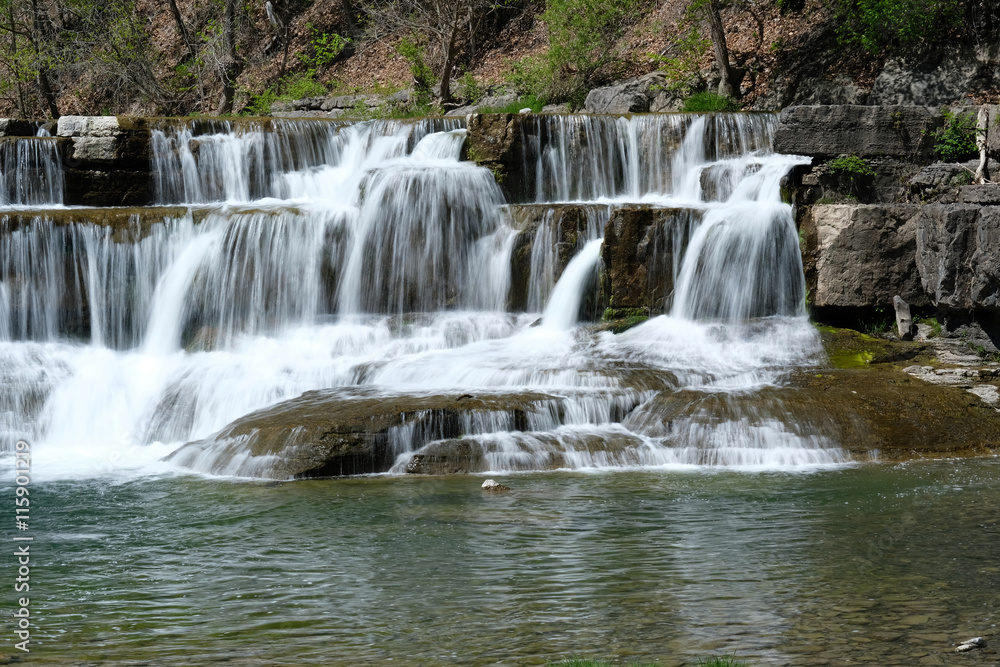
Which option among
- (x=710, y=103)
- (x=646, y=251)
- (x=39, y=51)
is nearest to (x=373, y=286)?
(x=646, y=251)

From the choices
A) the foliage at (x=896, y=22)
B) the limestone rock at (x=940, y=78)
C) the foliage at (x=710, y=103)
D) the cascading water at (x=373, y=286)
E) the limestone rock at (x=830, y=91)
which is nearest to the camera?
the cascading water at (x=373, y=286)

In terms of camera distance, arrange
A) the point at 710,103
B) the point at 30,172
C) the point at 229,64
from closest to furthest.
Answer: the point at 30,172
the point at 710,103
the point at 229,64

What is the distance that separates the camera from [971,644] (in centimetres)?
419

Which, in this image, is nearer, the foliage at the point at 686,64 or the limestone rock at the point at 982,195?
the limestone rock at the point at 982,195

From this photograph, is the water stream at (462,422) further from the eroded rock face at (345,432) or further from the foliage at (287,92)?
the foliage at (287,92)

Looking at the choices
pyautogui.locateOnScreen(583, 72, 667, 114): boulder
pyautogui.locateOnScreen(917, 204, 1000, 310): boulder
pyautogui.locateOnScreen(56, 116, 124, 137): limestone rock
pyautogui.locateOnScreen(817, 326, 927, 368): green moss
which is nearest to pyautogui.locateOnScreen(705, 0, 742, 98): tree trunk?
pyautogui.locateOnScreen(583, 72, 667, 114): boulder

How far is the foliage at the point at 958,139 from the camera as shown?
43.4ft

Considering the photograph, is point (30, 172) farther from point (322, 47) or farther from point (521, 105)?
point (322, 47)

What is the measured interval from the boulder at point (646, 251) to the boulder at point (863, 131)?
179cm

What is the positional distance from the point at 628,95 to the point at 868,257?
8986 millimetres

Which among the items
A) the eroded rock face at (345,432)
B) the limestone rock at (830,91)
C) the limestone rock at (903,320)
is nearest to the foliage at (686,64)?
the limestone rock at (830,91)

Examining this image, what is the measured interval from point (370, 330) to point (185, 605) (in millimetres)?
9072

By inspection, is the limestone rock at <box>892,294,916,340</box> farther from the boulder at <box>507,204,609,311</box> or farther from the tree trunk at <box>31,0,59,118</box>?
the tree trunk at <box>31,0,59,118</box>

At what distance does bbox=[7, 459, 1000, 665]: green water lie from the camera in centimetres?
446
